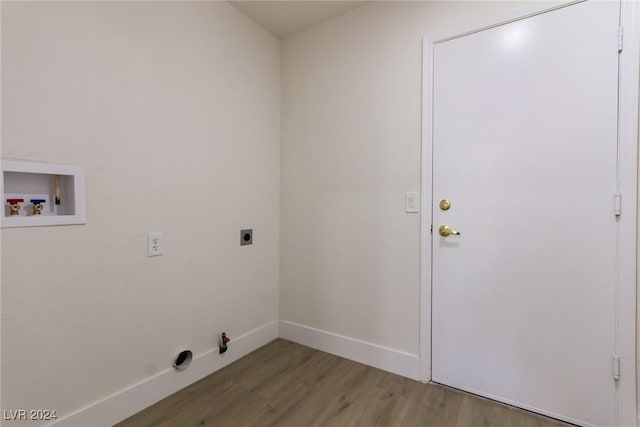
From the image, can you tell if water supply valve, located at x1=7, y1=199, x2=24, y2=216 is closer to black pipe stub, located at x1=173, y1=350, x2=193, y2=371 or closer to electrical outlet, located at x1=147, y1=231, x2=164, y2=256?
electrical outlet, located at x1=147, y1=231, x2=164, y2=256

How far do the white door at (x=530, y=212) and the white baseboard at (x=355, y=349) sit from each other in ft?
0.56

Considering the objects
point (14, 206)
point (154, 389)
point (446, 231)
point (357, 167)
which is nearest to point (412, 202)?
point (446, 231)

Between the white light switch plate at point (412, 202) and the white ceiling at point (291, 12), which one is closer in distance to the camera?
the white light switch plate at point (412, 202)

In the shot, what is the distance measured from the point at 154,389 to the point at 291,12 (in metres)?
2.59

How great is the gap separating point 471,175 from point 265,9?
1.81 metres

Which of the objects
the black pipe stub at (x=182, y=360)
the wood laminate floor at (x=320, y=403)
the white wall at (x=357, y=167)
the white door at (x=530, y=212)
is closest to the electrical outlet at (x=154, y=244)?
the black pipe stub at (x=182, y=360)

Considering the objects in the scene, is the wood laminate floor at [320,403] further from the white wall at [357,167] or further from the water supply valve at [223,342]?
the white wall at [357,167]

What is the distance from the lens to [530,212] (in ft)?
5.16

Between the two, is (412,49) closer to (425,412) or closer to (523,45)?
(523,45)

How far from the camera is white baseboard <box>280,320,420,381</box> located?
1926mm

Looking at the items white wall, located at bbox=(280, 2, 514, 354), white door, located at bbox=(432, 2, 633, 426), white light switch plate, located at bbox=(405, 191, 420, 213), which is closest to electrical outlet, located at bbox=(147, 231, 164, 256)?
white wall, located at bbox=(280, 2, 514, 354)

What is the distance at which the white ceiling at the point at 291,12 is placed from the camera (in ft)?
6.70

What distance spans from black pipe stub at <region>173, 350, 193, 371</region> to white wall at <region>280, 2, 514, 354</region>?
0.84 m

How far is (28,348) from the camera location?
4.04 feet
